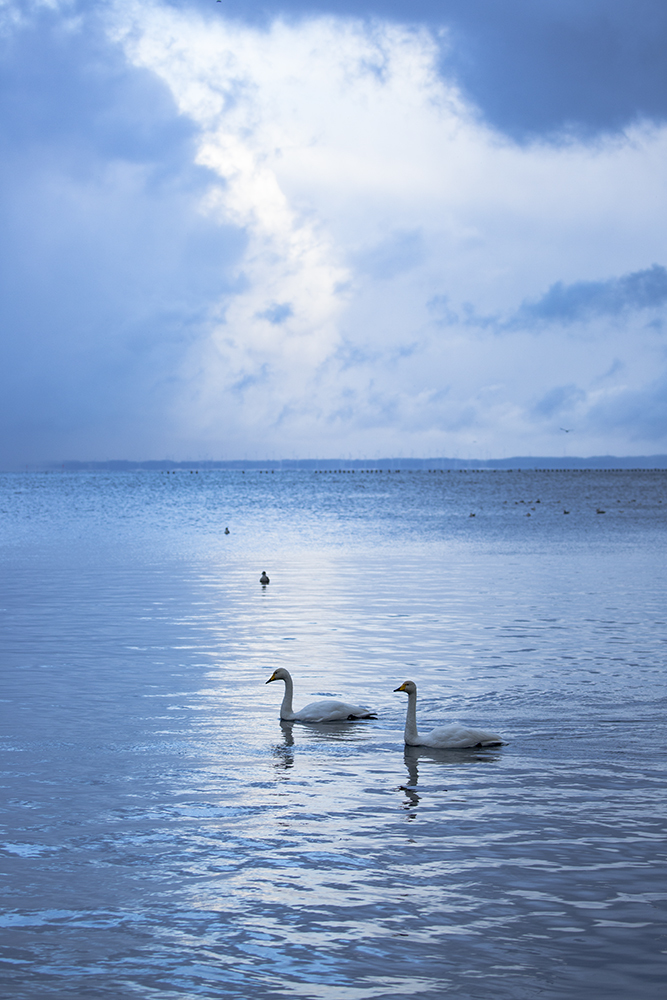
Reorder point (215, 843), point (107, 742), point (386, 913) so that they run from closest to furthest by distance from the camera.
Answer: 1. point (386, 913)
2. point (215, 843)
3. point (107, 742)

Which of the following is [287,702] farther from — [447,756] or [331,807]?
[331,807]

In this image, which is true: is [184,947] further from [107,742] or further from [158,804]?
[107,742]

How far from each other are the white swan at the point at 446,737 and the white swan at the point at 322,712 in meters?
1.53

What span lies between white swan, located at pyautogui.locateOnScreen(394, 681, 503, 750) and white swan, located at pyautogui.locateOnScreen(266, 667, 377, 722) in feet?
5.02

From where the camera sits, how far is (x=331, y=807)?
1120cm

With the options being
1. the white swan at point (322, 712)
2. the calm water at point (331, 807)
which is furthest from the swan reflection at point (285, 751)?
the white swan at point (322, 712)

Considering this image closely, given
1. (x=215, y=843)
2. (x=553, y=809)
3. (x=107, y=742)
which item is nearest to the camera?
(x=215, y=843)

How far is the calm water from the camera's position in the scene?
25.7ft

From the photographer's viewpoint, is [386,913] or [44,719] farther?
[44,719]

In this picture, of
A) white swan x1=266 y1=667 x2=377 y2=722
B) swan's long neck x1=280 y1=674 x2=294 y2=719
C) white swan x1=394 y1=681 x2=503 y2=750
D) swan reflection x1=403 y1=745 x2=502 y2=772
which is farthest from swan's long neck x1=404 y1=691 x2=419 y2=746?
swan's long neck x1=280 y1=674 x2=294 y2=719

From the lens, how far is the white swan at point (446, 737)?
13.5 metres

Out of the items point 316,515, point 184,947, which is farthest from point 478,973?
point 316,515

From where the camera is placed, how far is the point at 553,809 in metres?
11.1

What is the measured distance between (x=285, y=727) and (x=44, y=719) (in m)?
3.58
